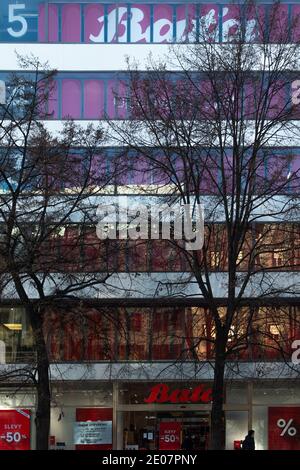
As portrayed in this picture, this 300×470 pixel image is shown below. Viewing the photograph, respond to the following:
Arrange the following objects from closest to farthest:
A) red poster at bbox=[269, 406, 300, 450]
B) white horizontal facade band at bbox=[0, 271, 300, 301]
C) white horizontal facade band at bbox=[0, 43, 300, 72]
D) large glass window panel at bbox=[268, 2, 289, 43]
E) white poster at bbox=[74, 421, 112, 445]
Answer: large glass window panel at bbox=[268, 2, 289, 43]
white horizontal facade band at bbox=[0, 271, 300, 301]
red poster at bbox=[269, 406, 300, 450]
white poster at bbox=[74, 421, 112, 445]
white horizontal facade band at bbox=[0, 43, 300, 72]

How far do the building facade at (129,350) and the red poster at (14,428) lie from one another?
0.04 m

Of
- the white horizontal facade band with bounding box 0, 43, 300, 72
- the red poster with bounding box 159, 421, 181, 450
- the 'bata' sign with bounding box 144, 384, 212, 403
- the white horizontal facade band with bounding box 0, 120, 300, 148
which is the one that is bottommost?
the red poster with bounding box 159, 421, 181, 450

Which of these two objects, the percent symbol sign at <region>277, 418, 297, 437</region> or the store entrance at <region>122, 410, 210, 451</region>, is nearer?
the store entrance at <region>122, 410, 210, 451</region>

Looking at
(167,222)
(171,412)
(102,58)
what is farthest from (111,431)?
(102,58)

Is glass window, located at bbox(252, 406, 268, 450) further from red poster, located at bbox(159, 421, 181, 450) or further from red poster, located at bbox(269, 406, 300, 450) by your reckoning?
red poster, located at bbox(159, 421, 181, 450)

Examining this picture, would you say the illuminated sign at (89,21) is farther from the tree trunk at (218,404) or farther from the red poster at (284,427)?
the red poster at (284,427)

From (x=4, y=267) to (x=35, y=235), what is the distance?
8.11 ft

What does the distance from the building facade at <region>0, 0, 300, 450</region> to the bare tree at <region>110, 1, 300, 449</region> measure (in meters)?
3.92

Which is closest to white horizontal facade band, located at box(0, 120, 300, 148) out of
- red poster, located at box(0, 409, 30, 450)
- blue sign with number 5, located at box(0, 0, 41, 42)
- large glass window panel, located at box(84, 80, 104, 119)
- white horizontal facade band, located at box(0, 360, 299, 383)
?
large glass window panel, located at box(84, 80, 104, 119)

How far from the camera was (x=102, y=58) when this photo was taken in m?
32.7

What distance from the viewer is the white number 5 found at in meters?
33.0

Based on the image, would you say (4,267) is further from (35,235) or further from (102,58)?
(102,58)

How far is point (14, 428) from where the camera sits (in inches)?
1224

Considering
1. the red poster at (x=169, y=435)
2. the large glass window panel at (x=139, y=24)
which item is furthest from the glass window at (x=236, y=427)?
the large glass window panel at (x=139, y=24)
